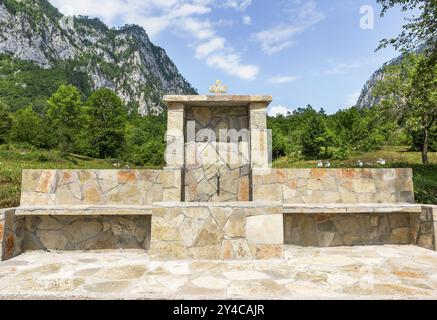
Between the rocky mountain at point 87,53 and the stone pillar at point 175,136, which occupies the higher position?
the rocky mountain at point 87,53

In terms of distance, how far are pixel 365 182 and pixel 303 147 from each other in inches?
984

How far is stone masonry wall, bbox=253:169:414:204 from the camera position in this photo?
17.1 ft

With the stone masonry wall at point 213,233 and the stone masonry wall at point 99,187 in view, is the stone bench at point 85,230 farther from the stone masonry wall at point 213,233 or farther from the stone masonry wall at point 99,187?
the stone masonry wall at point 213,233

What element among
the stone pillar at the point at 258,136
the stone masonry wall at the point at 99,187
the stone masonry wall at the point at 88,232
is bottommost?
the stone masonry wall at the point at 88,232

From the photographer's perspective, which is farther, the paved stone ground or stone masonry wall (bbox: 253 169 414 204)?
stone masonry wall (bbox: 253 169 414 204)

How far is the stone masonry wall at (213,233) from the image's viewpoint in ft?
12.8

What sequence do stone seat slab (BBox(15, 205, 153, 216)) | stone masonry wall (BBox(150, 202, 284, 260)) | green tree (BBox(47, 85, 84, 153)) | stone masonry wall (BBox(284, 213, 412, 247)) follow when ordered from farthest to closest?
1. green tree (BBox(47, 85, 84, 153))
2. stone masonry wall (BBox(284, 213, 412, 247))
3. stone seat slab (BBox(15, 205, 153, 216))
4. stone masonry wall (BBox(150, 202, 284, 260))

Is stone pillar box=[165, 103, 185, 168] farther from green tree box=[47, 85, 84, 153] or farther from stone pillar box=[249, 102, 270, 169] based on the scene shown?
green tree box=[47, 85, 84, 153]

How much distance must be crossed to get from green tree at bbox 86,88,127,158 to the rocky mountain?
39.6m

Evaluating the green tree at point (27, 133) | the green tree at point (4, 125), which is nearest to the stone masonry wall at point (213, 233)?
the green tree at point (27, 133)

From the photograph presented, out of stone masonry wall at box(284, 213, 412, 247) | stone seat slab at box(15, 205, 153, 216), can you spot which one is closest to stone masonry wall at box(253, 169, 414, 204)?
stone masonry wall at box(284, 213, 412, 247)

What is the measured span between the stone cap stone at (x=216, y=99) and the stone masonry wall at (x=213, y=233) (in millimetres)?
1987

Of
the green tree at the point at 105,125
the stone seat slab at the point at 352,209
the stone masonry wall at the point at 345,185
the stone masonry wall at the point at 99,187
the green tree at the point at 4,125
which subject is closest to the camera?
the stone seat slab at the point at 352,209
